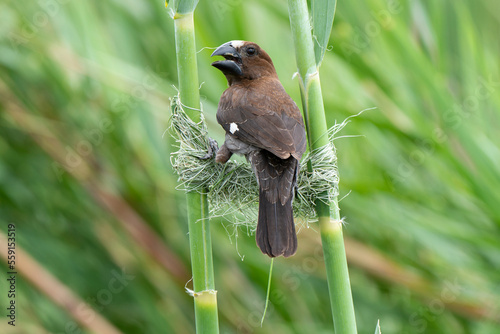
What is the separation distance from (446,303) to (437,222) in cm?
39

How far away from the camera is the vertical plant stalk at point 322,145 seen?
1.22 meters

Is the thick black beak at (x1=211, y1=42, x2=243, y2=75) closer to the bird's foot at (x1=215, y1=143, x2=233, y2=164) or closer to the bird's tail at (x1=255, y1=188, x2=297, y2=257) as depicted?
the bird's foot at (x1=215, y1=143, x2=233, y2=164)

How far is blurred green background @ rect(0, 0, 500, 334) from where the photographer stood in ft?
7.00

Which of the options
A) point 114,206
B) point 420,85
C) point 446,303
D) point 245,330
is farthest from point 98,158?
point 446,303

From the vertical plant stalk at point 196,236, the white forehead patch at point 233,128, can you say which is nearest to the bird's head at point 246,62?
the white forehead patch at point 233,128

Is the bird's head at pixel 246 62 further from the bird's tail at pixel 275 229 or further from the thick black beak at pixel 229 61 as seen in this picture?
the bird's tail at pixel 275 229

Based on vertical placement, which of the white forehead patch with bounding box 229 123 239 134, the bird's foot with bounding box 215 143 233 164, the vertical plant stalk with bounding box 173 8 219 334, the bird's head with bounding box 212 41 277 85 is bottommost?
the vertical plant stalk with bounding box 173 8 219 334

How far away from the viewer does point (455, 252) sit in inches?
83.0

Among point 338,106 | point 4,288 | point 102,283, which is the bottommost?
point 4,288

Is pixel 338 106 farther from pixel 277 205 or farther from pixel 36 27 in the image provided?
pixel 36 27

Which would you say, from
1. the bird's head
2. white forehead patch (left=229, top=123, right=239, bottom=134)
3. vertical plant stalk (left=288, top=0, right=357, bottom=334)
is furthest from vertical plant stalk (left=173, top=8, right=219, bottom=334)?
the bird's head

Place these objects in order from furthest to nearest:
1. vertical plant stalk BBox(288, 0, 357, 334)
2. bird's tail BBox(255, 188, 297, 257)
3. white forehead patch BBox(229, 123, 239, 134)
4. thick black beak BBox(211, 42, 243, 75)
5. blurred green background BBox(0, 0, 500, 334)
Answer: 1. blurred green background BBox(0, 0, 500, 334)
2. thick black beak BBox(211, 42, 243, 75)
3. white forehead patch BBox(229, 123, 239, 134)
4. bird's tail BBox(255, 188, 297, 257)
5. vertical plant stalk BBox(288, 0, 357, 334)

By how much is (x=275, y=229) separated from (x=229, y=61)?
2.50 ft

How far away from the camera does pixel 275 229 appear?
153cm
